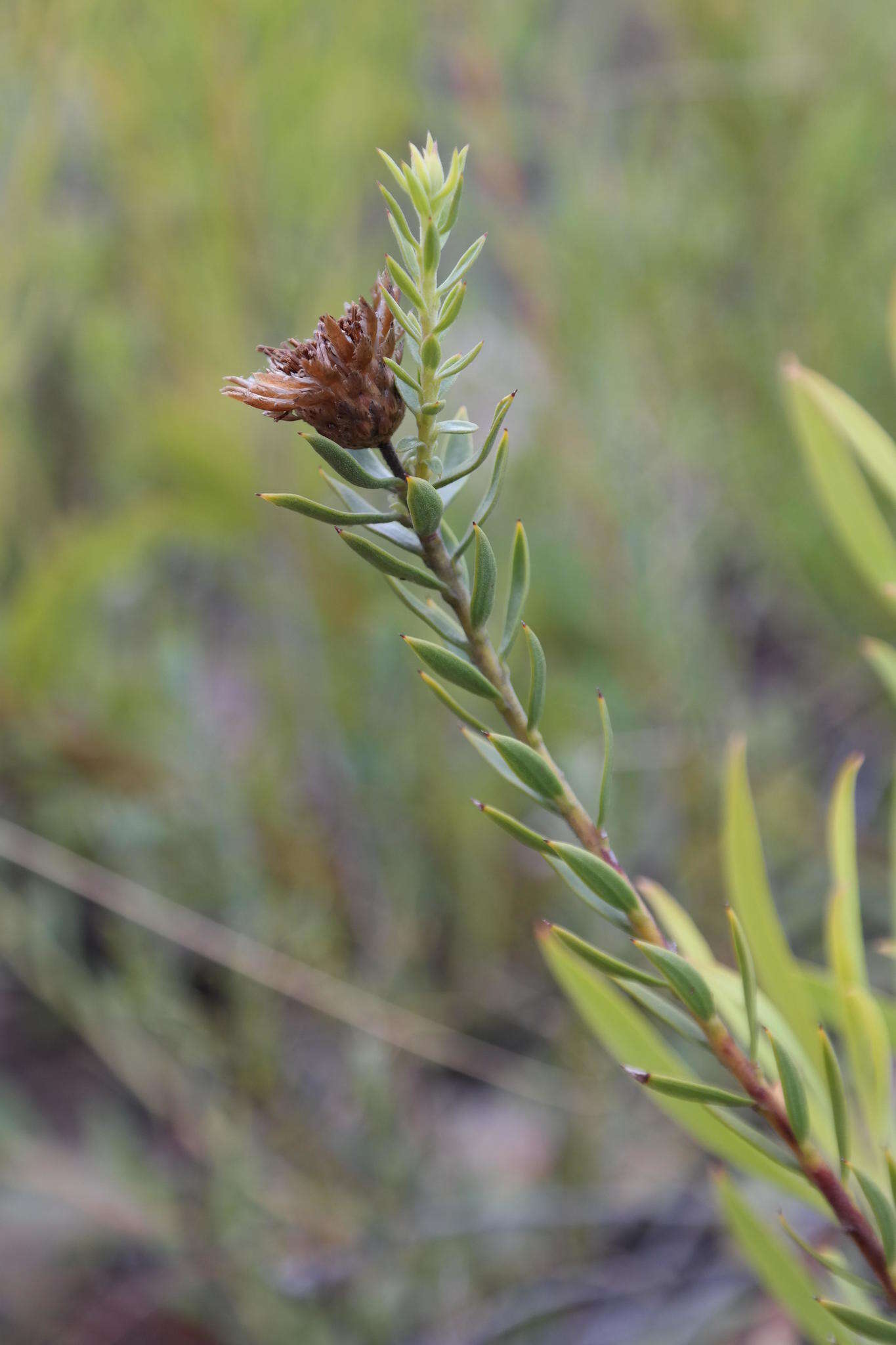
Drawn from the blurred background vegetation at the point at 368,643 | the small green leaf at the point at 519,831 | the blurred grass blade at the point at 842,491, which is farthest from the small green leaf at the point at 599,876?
the blurred background vegetation at the point at 368,643

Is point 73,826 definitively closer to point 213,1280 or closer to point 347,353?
point 213,1280

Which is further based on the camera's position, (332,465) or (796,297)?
(796,297)

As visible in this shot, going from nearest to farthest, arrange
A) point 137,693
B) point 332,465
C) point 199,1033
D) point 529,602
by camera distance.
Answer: point 332,465 → point 199,1033 → point 137,693 → point 529,602

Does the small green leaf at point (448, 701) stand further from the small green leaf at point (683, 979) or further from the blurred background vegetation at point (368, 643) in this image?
the blurred background vegetation at point (368, 643)

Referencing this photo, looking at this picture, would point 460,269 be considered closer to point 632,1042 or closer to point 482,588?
point 482,588

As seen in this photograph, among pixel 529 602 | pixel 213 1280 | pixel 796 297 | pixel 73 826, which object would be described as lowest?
pixel 213 1280

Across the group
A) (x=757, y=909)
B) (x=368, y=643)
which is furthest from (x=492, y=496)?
(x=368, y=643)

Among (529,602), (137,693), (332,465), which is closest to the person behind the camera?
(332,465)

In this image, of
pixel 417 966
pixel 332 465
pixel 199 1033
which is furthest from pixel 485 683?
pixel 417 966
